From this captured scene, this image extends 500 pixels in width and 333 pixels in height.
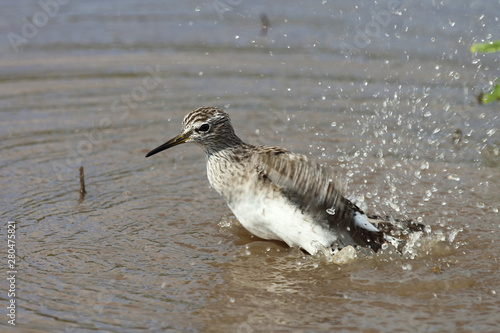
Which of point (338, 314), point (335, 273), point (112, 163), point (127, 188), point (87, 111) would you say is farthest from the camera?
point (87, 111)

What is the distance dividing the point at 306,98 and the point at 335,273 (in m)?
4.46

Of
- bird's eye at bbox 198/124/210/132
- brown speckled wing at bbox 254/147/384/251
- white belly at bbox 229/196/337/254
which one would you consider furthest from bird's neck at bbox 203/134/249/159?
white belly at bbox 229/196/337/254

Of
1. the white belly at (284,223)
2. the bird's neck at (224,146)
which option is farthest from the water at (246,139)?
the bird's neck at (224,146)

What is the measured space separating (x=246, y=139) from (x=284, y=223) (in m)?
3.00

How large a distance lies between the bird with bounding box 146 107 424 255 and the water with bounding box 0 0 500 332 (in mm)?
232

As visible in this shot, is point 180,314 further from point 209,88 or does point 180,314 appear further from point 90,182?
point 209,88

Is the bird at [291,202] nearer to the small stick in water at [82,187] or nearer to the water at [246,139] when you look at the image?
the water at [246,139]

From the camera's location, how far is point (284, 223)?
6918mm

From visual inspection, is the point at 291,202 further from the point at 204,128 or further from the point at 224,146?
the point at 204,128

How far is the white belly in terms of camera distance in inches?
272

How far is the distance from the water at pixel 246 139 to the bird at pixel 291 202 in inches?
9.1

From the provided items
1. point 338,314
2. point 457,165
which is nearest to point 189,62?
point 457,165

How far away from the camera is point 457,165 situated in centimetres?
904

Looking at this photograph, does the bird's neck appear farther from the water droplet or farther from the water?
the water droplet
